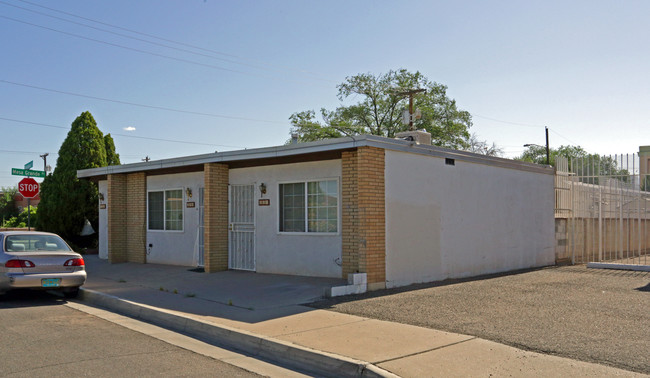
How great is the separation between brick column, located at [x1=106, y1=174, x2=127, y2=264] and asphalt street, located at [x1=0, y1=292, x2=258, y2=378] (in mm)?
8178

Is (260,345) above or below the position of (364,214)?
below

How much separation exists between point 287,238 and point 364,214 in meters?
3.18

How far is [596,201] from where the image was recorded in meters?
17.3

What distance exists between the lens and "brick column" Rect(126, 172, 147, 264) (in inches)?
687

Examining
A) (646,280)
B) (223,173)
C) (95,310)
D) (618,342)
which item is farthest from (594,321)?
(223,173)

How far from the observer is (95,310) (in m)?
→ 10.3

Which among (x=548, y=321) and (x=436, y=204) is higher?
(x=436, y=204)

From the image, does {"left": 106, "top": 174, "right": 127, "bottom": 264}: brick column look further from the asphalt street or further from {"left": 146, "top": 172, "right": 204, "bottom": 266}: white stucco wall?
the asphalt street

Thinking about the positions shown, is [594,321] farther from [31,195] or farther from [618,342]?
[31,195]

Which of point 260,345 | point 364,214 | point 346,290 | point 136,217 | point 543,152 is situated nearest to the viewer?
point 260,345

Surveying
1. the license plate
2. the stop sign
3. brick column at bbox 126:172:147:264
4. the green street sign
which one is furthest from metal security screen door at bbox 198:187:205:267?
the green street sign

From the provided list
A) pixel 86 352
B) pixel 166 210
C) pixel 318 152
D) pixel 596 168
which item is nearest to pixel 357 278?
pixel 318 152

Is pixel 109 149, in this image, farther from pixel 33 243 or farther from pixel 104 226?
pixel 33 243

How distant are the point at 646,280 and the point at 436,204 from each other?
524 centimetres
